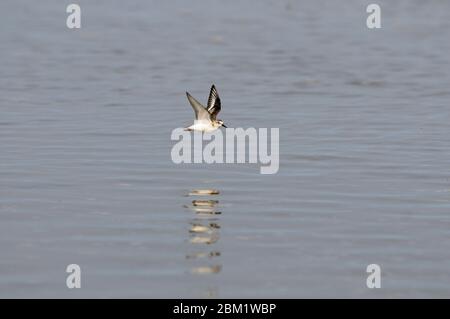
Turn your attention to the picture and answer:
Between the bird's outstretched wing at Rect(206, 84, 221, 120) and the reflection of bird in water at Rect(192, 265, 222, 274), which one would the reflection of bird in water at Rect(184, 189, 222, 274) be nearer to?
the reflection of bird in water at Rect(192, 265, 222, 274)

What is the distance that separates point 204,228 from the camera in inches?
507

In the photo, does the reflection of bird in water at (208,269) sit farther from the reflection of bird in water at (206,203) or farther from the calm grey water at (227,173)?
the reflection of bird in water at (206,203)

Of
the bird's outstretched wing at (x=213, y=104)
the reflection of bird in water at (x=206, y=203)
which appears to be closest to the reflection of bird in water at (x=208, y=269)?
the reflection of bird in water at (x=206, y=203)

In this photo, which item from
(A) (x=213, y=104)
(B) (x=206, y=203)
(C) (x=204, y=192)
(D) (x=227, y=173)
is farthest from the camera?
(A) (x=213, y=104)

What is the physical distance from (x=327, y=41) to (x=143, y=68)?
8.47 metres

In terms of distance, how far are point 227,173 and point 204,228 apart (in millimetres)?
3400

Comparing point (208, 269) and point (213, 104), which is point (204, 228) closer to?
point (208, 269)

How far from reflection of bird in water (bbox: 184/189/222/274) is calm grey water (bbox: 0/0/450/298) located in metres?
0.03

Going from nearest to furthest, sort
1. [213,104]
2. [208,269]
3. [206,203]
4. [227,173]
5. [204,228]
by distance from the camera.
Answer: [208,269] → [204,228] → [206,203] → [227,173] → [213,104]

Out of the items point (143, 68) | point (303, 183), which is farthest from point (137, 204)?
point (143, 68)

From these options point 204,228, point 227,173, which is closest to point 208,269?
point 204,228

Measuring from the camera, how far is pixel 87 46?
3469 centimetres

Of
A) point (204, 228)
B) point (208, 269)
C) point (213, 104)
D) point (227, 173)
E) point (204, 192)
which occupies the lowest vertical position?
point (208, 269)
